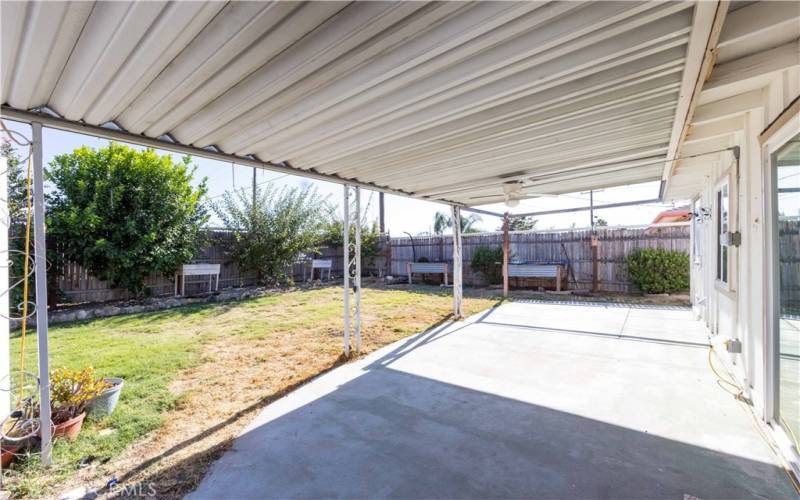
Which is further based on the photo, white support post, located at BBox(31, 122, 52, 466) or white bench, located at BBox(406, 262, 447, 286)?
white bench, located at BBox(406, 262, 447, 286)

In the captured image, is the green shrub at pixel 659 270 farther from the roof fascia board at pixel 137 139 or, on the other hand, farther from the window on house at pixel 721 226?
the roof fascia board at pixel 137 139

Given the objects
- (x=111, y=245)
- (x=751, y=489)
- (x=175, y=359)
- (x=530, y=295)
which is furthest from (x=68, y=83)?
(x=530, y=295)

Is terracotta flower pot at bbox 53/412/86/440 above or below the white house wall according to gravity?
below

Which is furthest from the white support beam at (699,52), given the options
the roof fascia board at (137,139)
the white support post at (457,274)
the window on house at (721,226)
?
the white support post at (457,274)

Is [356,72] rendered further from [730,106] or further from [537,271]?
[537,271]

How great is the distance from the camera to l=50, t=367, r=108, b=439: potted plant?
2.29m

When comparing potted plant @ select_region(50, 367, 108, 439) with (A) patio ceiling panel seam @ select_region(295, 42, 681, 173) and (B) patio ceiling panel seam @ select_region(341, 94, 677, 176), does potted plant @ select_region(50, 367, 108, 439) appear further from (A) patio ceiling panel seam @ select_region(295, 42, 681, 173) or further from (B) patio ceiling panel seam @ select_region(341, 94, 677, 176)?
(B) patio ceiling panel seam @ select_region(341, 94, 677, 176)

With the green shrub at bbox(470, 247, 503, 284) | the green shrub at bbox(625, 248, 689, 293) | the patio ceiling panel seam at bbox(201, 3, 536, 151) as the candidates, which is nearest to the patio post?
the green shrub at bbox(470, 247, 503, 284)

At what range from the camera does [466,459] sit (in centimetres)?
204

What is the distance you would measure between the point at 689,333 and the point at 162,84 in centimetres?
645

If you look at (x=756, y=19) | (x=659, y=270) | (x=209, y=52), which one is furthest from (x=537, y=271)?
(x=209, y=52)

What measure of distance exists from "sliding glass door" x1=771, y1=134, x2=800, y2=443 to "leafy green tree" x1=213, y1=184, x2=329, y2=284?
9656 mm

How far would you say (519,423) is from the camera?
8.03 ft

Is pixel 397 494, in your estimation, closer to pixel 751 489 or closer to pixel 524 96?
pixel 751 489
